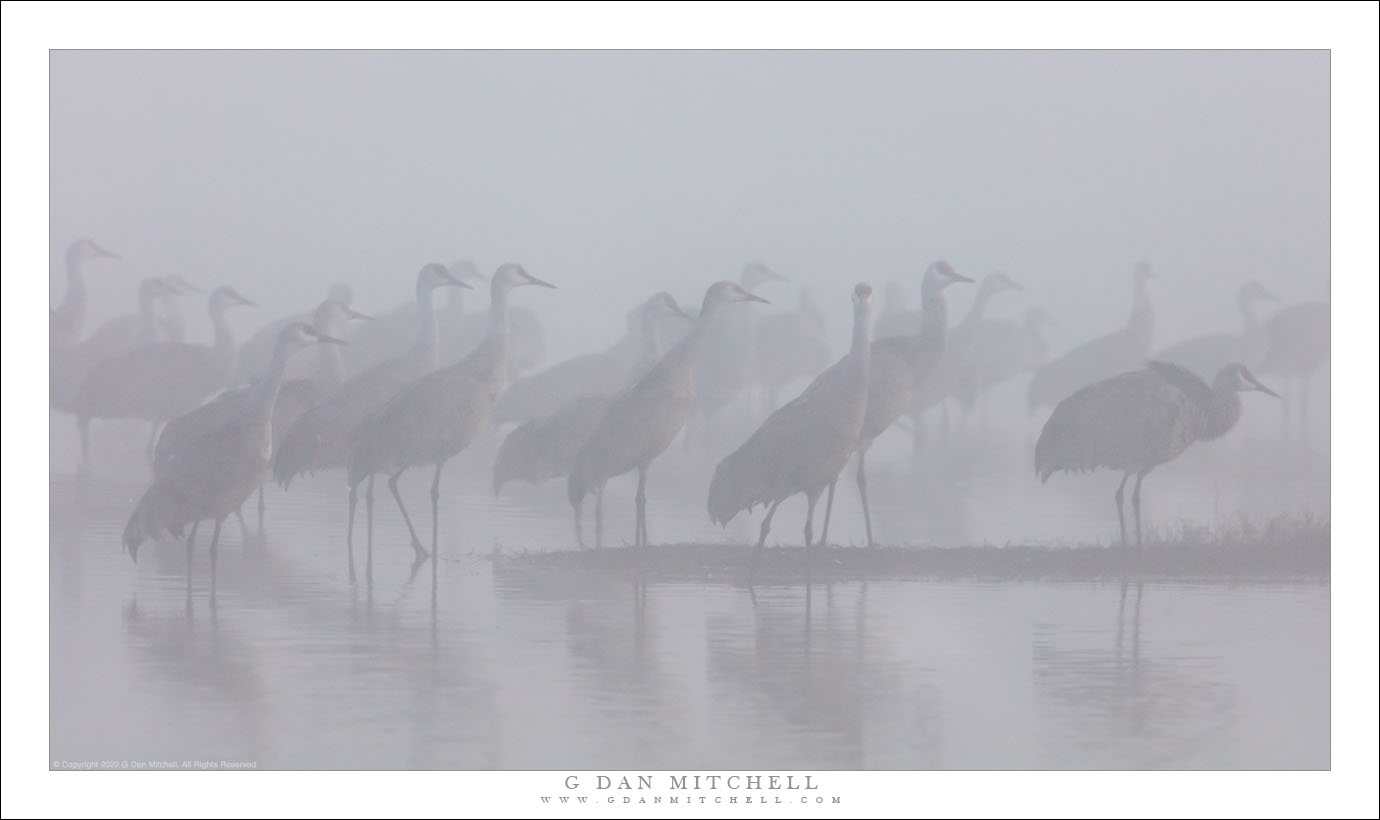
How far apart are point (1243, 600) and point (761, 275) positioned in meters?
2.77

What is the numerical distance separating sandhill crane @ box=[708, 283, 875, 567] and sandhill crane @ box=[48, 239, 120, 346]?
3175 millimetres

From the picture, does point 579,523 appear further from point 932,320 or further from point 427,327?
point 932,320

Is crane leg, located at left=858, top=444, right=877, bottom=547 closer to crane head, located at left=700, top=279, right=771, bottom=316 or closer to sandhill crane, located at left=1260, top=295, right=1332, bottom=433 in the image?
crane head, located at left=700, top=279, right=771, bottom=316

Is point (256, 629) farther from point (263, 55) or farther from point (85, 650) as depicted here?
point (263, 55)

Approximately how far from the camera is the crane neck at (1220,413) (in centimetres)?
877

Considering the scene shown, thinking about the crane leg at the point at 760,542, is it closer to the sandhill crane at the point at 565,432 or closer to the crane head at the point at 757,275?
the sandhill crane at the point at 565,432

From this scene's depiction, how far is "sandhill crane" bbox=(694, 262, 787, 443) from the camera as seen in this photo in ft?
31.8

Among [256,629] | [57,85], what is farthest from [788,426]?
[57,85]

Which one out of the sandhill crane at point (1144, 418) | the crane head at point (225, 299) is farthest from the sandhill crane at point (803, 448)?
the crane head at point (225, 299)

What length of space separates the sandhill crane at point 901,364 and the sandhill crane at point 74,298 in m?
3.67

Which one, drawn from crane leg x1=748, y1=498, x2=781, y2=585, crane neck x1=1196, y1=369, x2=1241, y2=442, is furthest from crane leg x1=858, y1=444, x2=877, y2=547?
crane neck x1=1196, y1=369, x2=1241, y2=442

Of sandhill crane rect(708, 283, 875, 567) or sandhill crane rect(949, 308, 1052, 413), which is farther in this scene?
sandhill crane rect(949, 308, 1052, 413)

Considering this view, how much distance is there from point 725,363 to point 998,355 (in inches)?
59.2

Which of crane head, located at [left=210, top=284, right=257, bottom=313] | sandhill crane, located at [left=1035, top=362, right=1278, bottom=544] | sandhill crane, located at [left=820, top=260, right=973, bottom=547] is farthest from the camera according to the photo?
crane head, located at [left=210, top=284, right=257, bottom=313]
